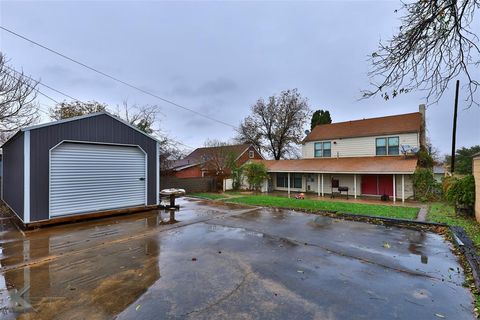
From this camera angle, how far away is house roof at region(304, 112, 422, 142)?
53.8ft

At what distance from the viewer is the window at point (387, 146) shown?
16.6m

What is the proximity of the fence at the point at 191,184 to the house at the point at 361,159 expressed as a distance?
191 inches

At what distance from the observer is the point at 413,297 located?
3.35 m

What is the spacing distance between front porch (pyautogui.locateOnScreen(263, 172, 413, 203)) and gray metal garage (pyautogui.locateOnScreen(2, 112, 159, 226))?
37.6ft

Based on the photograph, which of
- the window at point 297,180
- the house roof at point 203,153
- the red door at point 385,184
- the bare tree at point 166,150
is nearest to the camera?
the red door at point 385,184

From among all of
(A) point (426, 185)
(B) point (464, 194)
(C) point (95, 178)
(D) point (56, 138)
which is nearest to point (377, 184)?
(A) point (426, 185)

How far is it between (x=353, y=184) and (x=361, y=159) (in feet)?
6.36

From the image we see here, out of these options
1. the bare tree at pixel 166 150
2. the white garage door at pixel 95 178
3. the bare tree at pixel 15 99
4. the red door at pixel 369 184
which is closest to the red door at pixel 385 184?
the red door at pixel 369 184

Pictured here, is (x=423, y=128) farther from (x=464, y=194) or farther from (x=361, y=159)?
(x=464, y=194)

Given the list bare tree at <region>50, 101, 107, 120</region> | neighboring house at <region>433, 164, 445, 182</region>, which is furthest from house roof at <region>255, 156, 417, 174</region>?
bare tree at <region>50, 101, 107, 120</region>

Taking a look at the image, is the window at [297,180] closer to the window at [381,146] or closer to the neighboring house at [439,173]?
the window at [381,146]

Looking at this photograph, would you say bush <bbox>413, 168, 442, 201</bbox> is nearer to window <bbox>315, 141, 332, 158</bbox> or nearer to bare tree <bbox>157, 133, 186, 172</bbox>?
window <bbox>315, 141, 332, 158</bbox>

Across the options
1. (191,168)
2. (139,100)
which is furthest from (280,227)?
(191,168)

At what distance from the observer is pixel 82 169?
8.39 meters
